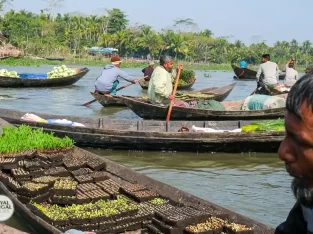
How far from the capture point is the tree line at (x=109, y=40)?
175 feet

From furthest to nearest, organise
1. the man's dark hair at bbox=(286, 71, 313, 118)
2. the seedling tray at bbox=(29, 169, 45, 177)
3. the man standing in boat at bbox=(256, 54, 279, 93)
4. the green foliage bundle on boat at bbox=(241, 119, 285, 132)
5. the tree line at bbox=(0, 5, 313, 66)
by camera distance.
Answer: the tree line at bbox=(0, 5, 313, 66) → the man standing in boat at bbox=(256, 54, 279, 93) → the green foliage bundle on boat at bbox=(241, 119, 285, 132) → the seedling tray at bbox=(29, 169, 45, 177) → the man's dark hair at bbox=(286, 71, 313, 118)

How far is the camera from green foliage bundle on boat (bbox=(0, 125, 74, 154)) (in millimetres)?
6375

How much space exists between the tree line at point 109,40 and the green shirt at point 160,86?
4190 cm

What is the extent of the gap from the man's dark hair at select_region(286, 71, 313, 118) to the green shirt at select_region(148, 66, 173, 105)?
322 inches

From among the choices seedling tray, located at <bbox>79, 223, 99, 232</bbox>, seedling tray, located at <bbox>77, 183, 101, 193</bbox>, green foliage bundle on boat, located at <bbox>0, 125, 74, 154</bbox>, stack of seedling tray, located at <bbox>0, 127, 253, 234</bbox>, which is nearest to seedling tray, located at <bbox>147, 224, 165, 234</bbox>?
stack of seedling tray, located at <bbox>0, 127, 253, 234</bbox>

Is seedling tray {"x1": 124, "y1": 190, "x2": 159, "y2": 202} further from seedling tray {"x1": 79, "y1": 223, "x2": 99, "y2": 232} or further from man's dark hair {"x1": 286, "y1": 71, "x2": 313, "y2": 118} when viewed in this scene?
man's dark hair {"x1": 286, "y1": 71, "x2": 313, "y2": 118}

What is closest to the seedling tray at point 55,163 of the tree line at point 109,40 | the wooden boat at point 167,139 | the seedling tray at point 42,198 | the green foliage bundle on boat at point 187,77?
the seedling tray at point 42,198

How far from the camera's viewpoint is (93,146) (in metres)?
8.29

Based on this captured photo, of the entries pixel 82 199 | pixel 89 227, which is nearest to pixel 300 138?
pixel 89 227

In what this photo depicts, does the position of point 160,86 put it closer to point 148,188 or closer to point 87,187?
point 148,188

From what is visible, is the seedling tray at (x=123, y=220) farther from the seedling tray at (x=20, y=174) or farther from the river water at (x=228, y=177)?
the seedling tray at (x=20, y=174)

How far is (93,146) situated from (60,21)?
55.2 meters

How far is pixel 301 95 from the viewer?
94cm

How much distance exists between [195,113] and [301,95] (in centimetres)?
930
